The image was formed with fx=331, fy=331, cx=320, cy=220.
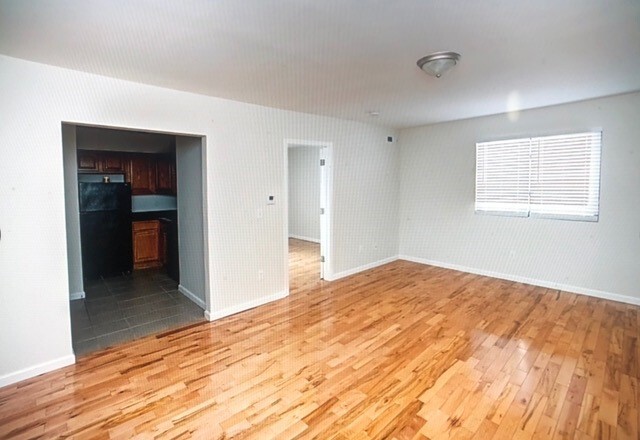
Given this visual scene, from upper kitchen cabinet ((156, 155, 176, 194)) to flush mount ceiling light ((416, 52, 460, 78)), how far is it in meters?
4.96

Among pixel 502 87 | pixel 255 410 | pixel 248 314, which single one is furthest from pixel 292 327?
pixel 502 87

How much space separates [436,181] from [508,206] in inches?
48.8

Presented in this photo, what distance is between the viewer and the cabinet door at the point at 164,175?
6172 mm

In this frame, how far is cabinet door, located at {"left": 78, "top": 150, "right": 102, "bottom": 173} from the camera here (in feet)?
17.5

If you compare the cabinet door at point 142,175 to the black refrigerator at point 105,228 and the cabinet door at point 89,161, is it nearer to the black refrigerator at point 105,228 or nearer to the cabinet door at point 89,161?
the cabinet door at point 89,161

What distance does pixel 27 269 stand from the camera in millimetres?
2627

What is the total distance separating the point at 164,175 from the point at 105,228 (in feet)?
4.93

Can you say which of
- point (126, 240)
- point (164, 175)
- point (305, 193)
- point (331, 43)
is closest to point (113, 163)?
point (164, 175)

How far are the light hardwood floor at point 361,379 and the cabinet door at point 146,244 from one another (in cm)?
291

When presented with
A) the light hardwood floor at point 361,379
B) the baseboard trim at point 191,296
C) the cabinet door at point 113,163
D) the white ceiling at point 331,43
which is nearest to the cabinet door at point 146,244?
the cabinet door at point 113,163

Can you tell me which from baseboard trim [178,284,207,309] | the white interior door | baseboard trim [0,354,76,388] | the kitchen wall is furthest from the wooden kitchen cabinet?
baseboard trim [0,354,76,388]

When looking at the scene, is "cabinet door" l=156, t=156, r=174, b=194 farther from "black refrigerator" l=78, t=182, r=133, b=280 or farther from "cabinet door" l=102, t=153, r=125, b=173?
"black refrigerator" l=78, t=182, r=133, b=280

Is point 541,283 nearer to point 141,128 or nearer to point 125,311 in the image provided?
point 141,128

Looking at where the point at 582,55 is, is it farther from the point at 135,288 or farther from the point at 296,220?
the point at 296,220
